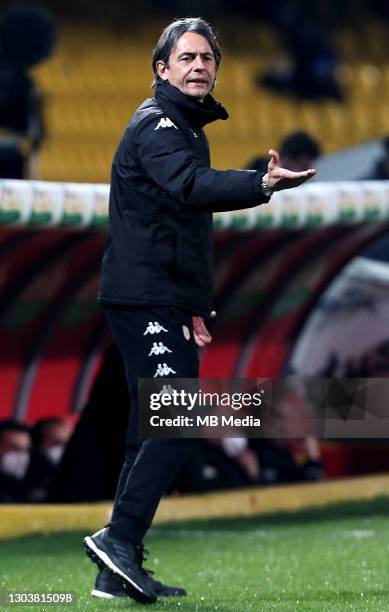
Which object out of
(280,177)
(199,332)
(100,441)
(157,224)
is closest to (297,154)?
(100,441)

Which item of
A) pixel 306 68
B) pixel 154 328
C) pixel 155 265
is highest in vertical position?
pixel 306 68

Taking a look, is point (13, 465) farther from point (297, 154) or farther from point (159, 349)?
point (159, 349)

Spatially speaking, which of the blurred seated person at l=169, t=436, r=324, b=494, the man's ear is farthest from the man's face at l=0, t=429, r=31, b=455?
the man's ear

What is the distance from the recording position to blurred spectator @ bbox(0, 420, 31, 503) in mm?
7680

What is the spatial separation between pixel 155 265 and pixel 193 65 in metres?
0.60

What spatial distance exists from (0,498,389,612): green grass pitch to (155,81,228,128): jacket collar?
4.76 feet

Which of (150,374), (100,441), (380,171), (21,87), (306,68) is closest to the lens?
(150,374)

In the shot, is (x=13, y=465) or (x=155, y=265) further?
(x=13, y=465)

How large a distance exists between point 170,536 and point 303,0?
13.0m

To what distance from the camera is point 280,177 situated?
4.06 meters

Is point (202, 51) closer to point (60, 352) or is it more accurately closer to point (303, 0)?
point (60, 352)

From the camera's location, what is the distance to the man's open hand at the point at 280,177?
4020 millimetres

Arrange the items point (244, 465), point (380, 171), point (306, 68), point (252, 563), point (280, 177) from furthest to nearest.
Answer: point (306, 68) → point (380, 171) → point (244, 465) → point (252, 563) → point (280, 177)

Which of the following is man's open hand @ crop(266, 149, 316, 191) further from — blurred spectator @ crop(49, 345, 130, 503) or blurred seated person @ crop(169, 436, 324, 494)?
blurred seated person @ crop(169, 436, 324, 494)
